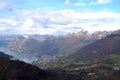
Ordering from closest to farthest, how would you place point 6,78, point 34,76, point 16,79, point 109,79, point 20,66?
1. point 6,78
2. point 16,79
3. point 34,76
4. point 20,66
5. point 109,79

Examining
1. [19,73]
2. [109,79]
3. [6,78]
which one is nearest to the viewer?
[6,78]

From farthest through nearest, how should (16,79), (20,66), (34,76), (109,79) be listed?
1. (109,79)
2. (20,66)
3. (34,76)
4. (16,79)

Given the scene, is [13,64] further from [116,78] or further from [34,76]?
[116,78]

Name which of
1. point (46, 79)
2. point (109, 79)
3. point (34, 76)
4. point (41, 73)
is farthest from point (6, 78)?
point (109, 79)

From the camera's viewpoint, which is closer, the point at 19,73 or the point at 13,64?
the point at 19,73

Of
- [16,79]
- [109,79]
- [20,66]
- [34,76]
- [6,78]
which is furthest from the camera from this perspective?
[109,79]

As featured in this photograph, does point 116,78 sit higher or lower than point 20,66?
lower

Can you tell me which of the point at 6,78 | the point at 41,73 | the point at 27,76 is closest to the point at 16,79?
the point at 6,78

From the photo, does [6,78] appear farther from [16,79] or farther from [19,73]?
[19,73]

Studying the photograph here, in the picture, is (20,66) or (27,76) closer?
(27,76)
